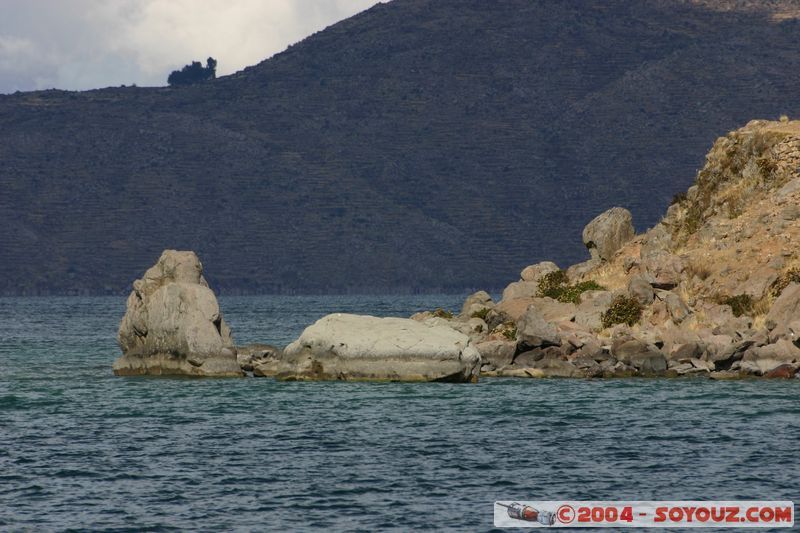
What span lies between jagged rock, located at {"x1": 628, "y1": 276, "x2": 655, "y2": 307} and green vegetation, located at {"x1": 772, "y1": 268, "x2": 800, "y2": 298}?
15.7ft

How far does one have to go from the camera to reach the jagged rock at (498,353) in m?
58.2

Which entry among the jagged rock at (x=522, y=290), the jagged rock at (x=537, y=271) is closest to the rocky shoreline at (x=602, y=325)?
the jagged rock at (x=522, y=290)

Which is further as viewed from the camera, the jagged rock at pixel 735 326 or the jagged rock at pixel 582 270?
the jagged rock at pixel 582 270

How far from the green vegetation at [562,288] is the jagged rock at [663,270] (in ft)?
10.0

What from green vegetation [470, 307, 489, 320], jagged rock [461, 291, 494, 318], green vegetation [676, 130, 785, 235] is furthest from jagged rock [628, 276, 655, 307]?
jagged rock [461, 291, 494, 318]

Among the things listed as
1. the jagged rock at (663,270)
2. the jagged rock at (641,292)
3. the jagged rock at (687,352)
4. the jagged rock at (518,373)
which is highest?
the jagged rock at (663,270)

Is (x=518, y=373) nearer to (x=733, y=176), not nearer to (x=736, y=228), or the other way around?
(x=736, y=228)

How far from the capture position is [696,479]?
34250mm

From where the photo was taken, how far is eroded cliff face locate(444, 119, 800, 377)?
55.5 metres

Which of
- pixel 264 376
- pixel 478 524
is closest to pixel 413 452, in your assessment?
pixel 478 524

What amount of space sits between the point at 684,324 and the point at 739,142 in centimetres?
1535

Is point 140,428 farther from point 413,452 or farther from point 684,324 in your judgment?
point 684,324

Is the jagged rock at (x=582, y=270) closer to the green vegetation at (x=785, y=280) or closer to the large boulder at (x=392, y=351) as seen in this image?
the green vegetation at (x=785, y=280)

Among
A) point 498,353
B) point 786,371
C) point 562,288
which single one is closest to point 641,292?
point 498,353
